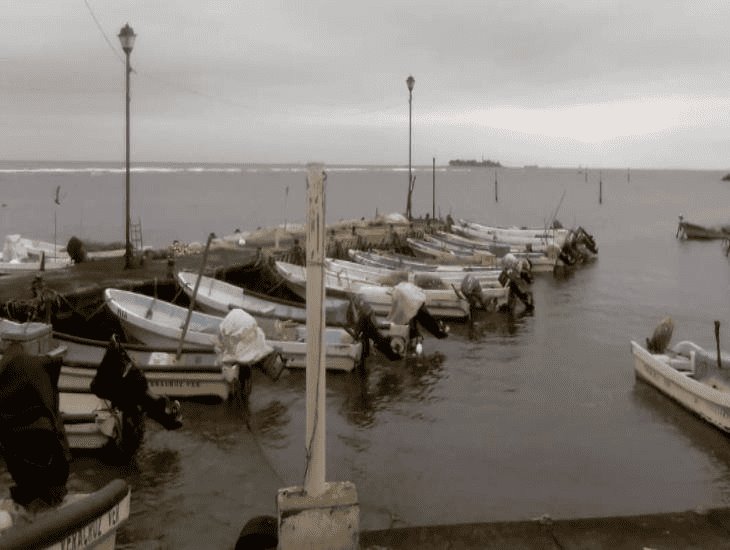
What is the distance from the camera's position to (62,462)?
6098 millimetres

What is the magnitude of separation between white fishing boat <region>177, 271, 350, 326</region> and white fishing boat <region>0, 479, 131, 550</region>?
12.0m

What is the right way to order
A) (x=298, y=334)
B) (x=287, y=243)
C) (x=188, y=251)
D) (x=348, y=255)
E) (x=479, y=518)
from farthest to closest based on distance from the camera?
(x=287, y=243) < (x=348, y=255) < (x=188, y=251) < (x=298, y=334) < (x=479, y=518)

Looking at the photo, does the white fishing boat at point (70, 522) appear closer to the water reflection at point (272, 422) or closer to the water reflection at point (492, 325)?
the water reflection at point (272, 422)

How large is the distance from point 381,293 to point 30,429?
16332 mm

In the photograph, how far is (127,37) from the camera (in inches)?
713

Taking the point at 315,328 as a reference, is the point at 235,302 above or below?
below

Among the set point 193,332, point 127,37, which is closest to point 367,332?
point 193,332

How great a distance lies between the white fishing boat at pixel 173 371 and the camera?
39.5ft

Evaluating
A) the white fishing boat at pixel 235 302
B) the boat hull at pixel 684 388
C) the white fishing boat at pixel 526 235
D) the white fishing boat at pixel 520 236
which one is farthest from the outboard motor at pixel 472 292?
the white fishing boat at pixel 526 235

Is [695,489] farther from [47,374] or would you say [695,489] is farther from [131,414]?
[47,374]

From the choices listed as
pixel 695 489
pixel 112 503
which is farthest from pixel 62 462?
pixel 695 489

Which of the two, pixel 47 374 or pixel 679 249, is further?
pixel 679 249

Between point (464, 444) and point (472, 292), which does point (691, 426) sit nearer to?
point (464, 444)

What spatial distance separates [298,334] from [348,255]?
15.2 metres
